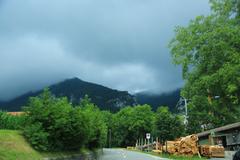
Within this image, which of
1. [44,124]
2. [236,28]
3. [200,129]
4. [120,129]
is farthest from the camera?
[120,129]

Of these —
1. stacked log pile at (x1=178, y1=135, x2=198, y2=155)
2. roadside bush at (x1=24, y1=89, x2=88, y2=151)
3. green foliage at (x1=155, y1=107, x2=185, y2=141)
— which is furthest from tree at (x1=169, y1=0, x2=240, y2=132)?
green foliage at (x1=155, y1=107, x2=185, y2=141)

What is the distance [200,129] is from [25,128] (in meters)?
70.4

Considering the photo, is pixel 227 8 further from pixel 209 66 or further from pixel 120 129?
pixel 120 129

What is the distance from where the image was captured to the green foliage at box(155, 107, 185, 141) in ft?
257

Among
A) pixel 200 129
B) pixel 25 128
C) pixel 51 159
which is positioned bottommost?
pixel 51 159

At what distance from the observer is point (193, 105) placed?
27.1m

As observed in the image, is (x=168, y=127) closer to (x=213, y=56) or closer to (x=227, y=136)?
(x=227, y=136)

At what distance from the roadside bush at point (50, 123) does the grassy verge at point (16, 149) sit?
2.01 feet

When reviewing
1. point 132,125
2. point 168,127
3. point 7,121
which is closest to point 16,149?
point 7,121

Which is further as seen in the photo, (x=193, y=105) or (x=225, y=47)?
(x=193, y=105)

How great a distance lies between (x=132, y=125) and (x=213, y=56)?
112212 millimetres

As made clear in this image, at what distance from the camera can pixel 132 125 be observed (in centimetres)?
13450

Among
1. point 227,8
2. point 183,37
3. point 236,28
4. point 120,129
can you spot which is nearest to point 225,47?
point 236,28

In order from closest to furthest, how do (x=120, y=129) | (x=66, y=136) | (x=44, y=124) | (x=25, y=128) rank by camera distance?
(x=25, y=128) → (x=44, y=124) → (x=66, y=136) → (x=120, y=129)
